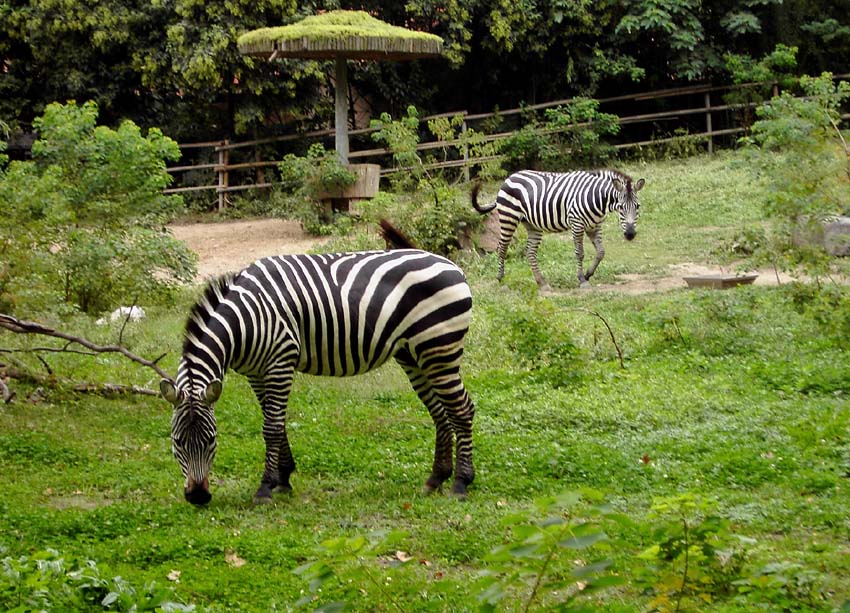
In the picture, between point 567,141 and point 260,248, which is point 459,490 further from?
point 567,141

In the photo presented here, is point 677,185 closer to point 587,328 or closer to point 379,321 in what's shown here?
point 587,328

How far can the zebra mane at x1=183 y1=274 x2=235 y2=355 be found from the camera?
6.70 m

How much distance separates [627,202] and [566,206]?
37.9 inches

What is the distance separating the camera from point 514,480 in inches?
292

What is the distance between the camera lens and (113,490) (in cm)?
732

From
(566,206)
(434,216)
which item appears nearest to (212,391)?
(566,206)

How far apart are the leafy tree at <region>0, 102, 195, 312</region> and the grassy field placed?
2.81 feet

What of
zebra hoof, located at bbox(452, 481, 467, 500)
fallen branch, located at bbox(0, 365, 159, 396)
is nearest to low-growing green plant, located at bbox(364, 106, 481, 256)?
fallen branch, located at bbox(0, 365, 159, 396)

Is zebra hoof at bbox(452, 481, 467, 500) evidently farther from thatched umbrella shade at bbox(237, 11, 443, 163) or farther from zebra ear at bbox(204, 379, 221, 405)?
thatched umbrella shade at bbox(237, 11, 443, 163)

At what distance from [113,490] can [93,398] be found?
8.65 ft

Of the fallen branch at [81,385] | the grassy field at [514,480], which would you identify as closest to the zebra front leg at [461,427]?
the grassy field at [514,480]

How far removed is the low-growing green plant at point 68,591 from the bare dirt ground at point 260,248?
35.2 ft

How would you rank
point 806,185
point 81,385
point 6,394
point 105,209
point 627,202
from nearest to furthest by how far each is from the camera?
point 6,394 → point 81,385 → point 806,185 → point 105,209 → point 627,202

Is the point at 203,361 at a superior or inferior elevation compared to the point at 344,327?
inferior
